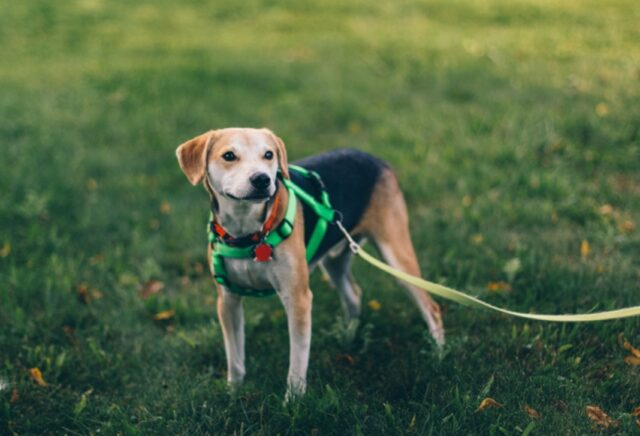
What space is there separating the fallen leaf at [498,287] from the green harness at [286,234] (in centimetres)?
156

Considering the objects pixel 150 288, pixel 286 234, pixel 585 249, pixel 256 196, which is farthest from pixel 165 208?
pixel 585 249

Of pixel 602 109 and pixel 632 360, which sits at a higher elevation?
pixel 602 109

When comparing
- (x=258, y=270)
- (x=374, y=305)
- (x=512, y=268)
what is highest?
(x=258, y=270)

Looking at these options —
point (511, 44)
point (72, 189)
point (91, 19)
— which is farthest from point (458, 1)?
point (72, 189)

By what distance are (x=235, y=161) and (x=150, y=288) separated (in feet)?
7.33

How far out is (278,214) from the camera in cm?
362

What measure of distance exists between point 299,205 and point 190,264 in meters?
2.15

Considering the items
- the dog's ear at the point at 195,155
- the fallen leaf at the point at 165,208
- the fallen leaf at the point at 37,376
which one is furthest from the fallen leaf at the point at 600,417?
the fallen leaf at the point at 165,208

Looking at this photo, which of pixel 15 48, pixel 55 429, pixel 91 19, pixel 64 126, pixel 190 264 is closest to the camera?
pixel 55 429

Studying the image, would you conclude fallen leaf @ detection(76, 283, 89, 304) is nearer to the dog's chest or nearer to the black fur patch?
the dog's chest

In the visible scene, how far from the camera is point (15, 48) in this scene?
36.6 feet

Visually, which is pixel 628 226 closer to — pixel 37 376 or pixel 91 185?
pixel 37 376

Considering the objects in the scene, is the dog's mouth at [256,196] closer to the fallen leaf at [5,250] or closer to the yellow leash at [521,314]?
the yellow leash at [521,314]

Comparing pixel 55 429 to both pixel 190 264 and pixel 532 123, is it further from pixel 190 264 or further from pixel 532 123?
pixel 532 123
